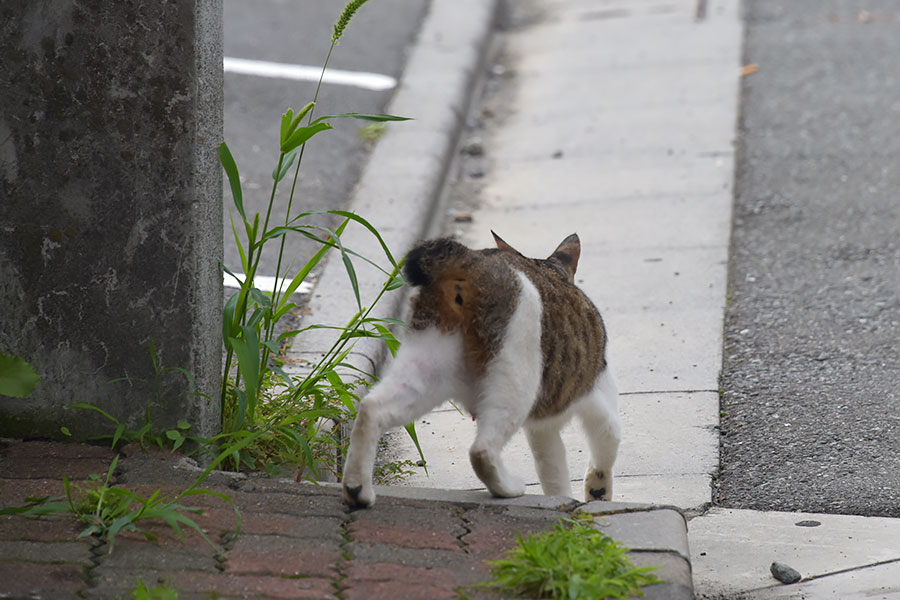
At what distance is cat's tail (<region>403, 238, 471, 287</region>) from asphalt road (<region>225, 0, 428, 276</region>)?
85.4 inches

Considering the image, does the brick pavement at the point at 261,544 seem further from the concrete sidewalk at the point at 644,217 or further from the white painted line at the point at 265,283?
the white painted line at the point at 265,283

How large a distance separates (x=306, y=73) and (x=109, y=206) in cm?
521

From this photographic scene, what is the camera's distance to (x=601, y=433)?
379cm

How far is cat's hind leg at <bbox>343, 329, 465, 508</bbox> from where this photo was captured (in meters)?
3.16

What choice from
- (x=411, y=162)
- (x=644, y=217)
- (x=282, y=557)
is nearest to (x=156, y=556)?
(x=282, y=557)

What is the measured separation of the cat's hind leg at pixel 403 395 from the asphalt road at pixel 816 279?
1.12m

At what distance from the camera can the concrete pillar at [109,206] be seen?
321 centimetres

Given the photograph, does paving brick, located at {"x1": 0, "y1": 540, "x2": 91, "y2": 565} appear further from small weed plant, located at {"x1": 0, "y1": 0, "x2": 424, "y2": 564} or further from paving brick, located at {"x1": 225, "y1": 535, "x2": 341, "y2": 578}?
paving brick, located at {"x1": 225, "y1": 535, "x2": 341, "y2": 578}

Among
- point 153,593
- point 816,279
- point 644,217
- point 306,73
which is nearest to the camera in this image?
point 153,593

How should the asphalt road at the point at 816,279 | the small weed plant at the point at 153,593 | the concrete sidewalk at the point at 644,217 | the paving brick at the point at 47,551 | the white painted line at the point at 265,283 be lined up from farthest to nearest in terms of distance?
the white painted line at the point at 265,283 → the asphalt road at the point at 816,279 → the concrete sidewalk at the point at 644,217 → the paving brick at the point at 47,551 → the small weed plant at the point at 153,593

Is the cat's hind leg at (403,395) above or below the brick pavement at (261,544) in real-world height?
above

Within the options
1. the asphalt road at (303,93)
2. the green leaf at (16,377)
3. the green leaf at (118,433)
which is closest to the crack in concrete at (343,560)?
the green leaf at (118,433)

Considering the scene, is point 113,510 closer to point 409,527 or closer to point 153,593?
point 153,593

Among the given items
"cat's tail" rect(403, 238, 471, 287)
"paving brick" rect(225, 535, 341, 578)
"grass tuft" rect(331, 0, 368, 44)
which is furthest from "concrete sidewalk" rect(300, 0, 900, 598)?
"grass tuft" rect(331, 0, 368, 44)
